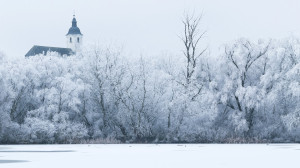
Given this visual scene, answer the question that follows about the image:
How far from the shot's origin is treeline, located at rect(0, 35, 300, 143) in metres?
50.8

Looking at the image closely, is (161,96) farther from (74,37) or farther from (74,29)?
(74,29)

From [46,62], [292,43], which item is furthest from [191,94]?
[46,62]

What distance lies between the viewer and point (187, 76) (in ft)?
182

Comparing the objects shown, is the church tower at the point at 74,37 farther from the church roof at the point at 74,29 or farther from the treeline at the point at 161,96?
the treeline at the point at 161,96

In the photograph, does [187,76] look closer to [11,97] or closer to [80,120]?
[80,120]

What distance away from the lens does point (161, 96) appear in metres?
53.3
